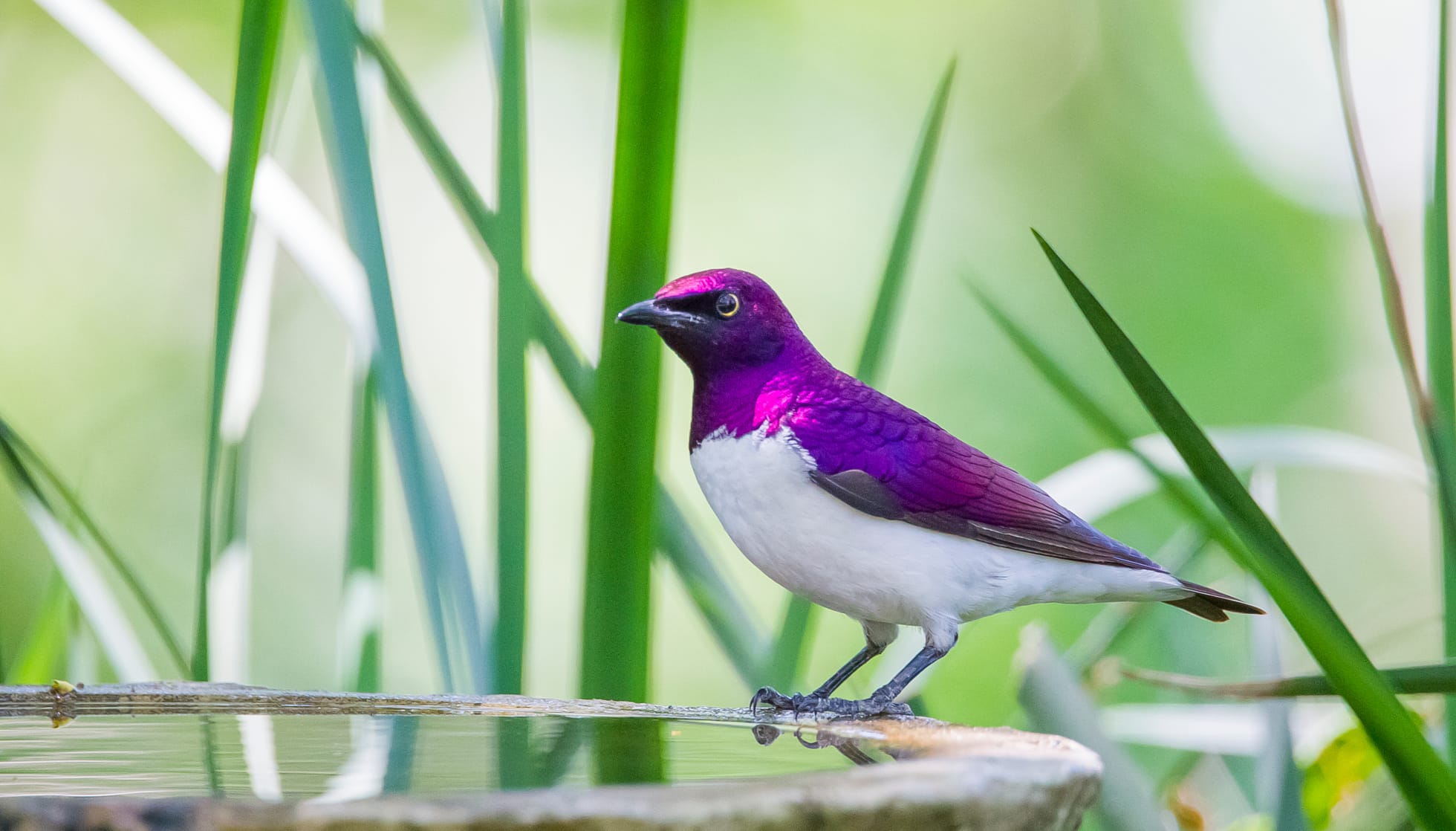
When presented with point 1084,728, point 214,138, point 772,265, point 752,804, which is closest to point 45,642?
point 214,138

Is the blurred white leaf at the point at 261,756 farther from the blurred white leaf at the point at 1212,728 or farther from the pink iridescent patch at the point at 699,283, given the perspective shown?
the blurred white leaf at the point at 1212,728

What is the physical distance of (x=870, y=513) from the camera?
0.91 metres

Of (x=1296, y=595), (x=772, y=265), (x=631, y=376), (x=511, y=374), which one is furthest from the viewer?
(x=772, y=265)

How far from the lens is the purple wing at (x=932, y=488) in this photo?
2.98ft

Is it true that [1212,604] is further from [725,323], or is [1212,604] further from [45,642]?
[45,642]

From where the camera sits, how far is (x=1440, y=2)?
2.59ft

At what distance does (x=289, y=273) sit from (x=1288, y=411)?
15.1 ft

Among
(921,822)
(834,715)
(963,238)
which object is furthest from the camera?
(963,238)

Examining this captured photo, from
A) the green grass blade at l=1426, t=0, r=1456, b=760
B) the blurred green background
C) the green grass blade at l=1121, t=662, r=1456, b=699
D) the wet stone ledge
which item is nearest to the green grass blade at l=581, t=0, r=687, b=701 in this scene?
the wet stone ledge

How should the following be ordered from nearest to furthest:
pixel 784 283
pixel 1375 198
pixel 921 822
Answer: pixel 921 822 → pixel 1375 198 → pixel 784 283

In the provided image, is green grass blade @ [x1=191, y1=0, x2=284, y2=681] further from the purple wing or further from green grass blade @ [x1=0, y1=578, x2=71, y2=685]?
green grass blade @ [x1=0, y1=578, x2=71, y2=685]

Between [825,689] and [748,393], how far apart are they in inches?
9.9

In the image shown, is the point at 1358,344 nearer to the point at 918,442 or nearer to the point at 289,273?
the point at 289,273

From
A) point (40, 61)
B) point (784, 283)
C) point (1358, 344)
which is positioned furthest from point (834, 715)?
point (1358, 344)
